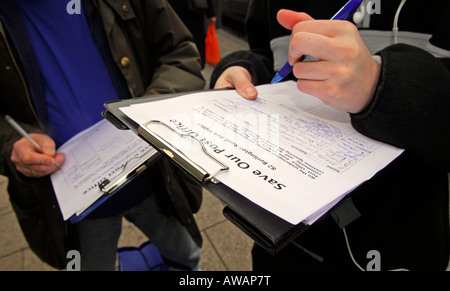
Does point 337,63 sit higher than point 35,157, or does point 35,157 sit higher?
point 337,63

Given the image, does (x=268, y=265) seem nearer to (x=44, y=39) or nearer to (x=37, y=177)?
(x=37, y=177)

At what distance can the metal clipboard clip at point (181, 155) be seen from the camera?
1.18 ft

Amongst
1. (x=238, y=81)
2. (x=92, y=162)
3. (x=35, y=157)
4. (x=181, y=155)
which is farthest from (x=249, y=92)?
(x=35, y=157)

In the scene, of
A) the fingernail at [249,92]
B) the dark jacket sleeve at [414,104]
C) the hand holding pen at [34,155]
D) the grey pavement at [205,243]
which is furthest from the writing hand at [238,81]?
the grey pavement at [205,243]

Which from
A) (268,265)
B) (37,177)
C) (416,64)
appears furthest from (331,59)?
(37,177)

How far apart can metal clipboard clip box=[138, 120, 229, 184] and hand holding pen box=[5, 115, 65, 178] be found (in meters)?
0.50

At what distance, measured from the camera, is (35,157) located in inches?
29.0

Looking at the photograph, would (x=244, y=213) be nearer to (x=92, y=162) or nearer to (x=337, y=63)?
(x=337, y=63)

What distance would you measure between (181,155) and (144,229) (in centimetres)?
92

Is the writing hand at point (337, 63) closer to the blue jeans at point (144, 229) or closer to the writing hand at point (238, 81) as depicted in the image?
the writing hand at point (238, 81)

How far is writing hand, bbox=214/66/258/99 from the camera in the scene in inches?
24.0

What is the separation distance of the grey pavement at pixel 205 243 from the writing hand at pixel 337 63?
1298 mm

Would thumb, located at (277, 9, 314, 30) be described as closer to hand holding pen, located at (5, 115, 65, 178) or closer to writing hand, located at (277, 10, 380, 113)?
writing hand, located at (277, 10, 380, 113)

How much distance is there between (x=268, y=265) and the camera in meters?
0.77
